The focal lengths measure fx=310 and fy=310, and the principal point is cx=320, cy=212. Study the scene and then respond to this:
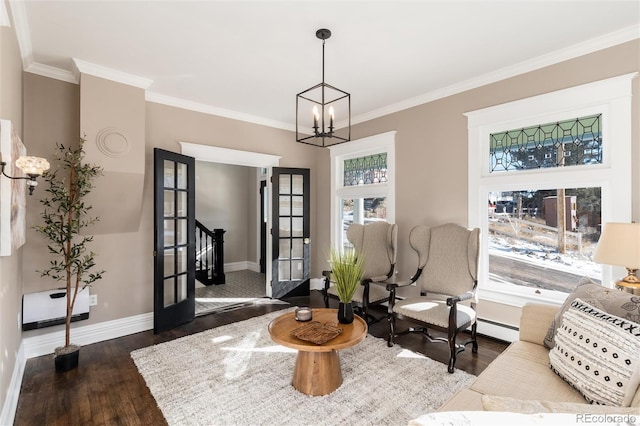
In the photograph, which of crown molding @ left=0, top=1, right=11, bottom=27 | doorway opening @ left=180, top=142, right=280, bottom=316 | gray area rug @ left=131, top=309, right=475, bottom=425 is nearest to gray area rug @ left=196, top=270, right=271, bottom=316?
doorway opening @ left=180, top=142, right=280, bottom=316

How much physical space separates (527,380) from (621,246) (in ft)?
4.05

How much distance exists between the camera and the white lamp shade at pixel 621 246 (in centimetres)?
200

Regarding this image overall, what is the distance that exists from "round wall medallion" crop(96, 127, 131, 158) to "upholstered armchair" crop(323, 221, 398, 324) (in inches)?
97.6

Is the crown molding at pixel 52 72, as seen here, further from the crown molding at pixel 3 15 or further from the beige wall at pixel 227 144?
the crown molding at pixel 3 15

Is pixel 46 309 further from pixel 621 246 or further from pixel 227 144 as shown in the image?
pixel 621 246

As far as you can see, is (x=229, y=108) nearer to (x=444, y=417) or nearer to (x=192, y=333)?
(x=192, y=333)

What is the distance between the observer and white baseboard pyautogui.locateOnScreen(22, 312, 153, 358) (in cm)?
289

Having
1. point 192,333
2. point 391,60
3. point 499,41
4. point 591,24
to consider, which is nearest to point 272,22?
point 391,60

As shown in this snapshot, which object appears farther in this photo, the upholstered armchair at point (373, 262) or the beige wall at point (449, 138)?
the upholstered armchair at point (373, 262)

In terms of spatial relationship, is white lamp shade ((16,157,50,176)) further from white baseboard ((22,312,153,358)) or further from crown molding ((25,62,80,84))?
white baseboard ((22,312,153,358))

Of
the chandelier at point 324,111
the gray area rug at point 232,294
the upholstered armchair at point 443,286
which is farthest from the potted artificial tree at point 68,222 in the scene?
the upholstered armchair at point 443,286

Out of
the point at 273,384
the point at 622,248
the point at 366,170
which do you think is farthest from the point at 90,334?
the point at 622,248

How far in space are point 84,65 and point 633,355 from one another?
14.1 feet

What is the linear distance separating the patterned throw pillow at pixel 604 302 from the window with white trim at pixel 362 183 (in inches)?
93.5
